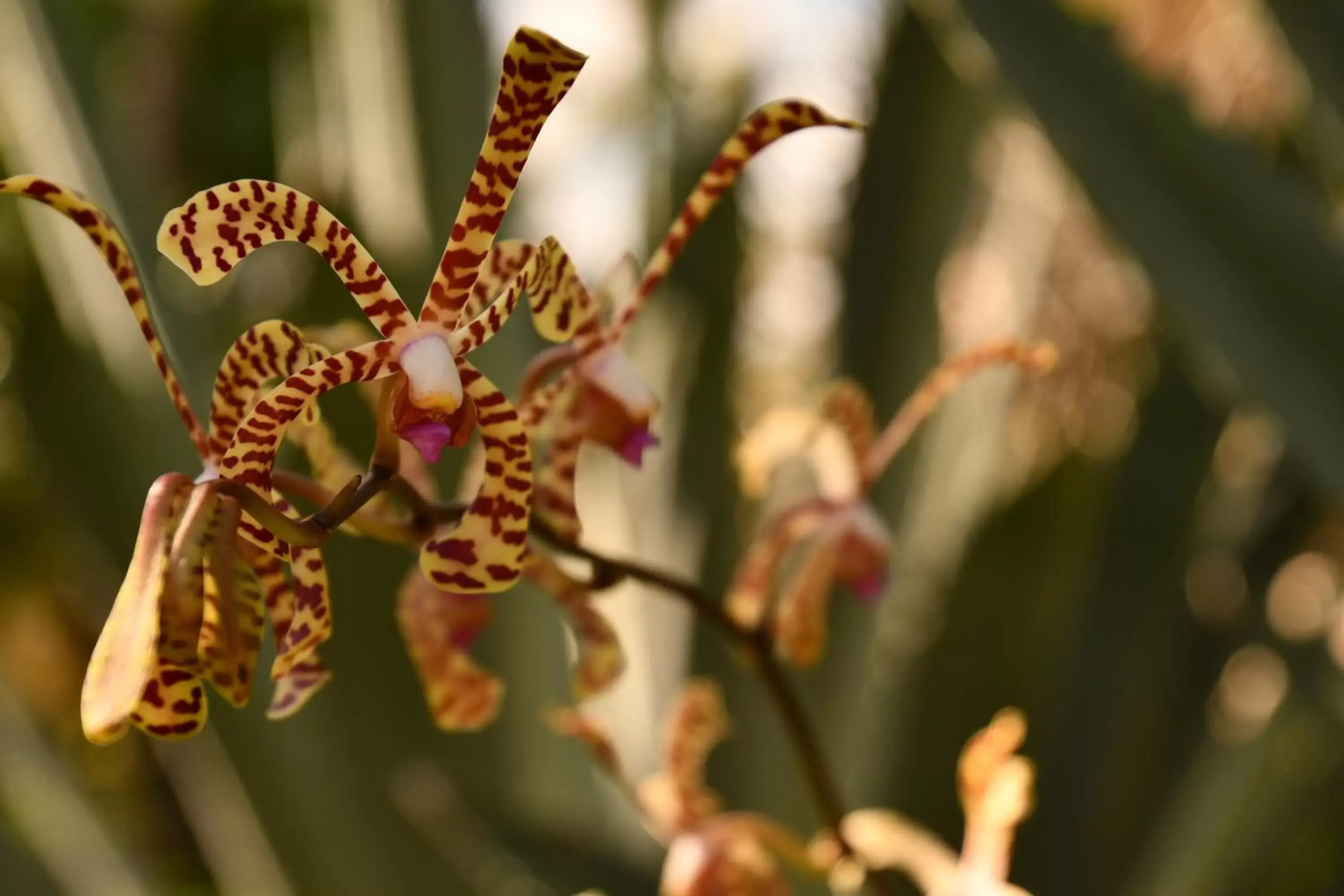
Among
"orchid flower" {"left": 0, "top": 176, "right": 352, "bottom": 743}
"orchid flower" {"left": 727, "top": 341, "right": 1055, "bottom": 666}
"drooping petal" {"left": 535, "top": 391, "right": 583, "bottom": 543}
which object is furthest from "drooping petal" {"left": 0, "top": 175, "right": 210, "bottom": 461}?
"orchid flower" {"left": 727, "top": 341, "right": 1055, "bottom": 666}

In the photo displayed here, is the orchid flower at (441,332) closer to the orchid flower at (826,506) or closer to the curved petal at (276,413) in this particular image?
the curved petal at (276,413)

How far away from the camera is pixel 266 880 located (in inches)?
31.9

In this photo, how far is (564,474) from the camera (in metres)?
0.36

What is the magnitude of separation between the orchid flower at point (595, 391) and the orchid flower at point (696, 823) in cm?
10

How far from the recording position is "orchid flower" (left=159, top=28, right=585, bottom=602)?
10.6 inches

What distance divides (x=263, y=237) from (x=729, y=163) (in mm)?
131

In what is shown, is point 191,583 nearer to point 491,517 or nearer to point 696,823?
point 491,517

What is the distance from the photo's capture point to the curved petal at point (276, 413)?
0.27 meters

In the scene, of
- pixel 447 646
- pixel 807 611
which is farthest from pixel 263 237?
pixel 807 611

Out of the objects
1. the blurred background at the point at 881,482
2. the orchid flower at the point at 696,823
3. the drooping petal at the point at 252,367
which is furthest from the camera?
the blurred background at the point at 881,482

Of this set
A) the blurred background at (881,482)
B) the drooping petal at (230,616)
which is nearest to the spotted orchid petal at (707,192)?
the drooping petal at (230,616)

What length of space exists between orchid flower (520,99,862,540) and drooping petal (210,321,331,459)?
0.07m

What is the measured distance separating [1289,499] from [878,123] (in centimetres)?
42

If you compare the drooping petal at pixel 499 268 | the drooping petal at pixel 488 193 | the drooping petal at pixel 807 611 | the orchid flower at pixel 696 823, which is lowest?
the orchid flower at pixel 696 823
